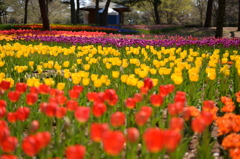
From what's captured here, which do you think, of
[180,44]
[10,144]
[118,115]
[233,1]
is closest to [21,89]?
[10,144]

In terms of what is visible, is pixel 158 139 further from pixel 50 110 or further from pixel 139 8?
pixel 139 8

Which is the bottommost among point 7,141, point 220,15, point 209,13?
point 7,141

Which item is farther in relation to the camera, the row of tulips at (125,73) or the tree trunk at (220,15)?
the tree trunk at (220,15)

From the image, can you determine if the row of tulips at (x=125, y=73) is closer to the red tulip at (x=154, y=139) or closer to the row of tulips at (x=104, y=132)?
the row of tulips at (x=104, y=132)

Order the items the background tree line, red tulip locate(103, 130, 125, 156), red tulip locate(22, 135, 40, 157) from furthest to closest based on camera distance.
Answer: the background tree line, red tulip locate(22, 135, 40, 157), red tulip locate(103, 130, 125, 156)

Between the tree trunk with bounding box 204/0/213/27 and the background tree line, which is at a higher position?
the background tree line

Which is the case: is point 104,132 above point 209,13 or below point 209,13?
below

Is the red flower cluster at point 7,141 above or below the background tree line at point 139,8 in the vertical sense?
below

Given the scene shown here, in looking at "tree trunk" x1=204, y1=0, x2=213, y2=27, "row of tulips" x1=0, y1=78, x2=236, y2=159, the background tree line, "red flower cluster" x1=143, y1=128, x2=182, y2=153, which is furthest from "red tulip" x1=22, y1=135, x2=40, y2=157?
the background tree line

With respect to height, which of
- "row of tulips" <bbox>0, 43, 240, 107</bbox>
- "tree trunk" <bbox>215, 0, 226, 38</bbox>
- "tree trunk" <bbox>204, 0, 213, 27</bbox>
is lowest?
"row of tulips" <bbox>0, 43, 240, 107</bbox>

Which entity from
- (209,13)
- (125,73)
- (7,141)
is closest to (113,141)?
(7,141)

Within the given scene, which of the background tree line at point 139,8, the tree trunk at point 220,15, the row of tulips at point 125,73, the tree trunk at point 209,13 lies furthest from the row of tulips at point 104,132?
the background tree line at point 139,8

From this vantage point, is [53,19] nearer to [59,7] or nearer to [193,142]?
[59,7]

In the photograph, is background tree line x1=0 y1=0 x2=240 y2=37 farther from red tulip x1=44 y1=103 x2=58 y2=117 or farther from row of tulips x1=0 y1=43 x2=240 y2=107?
red tulip x1=44 y1=103 x2=58 y2=117
